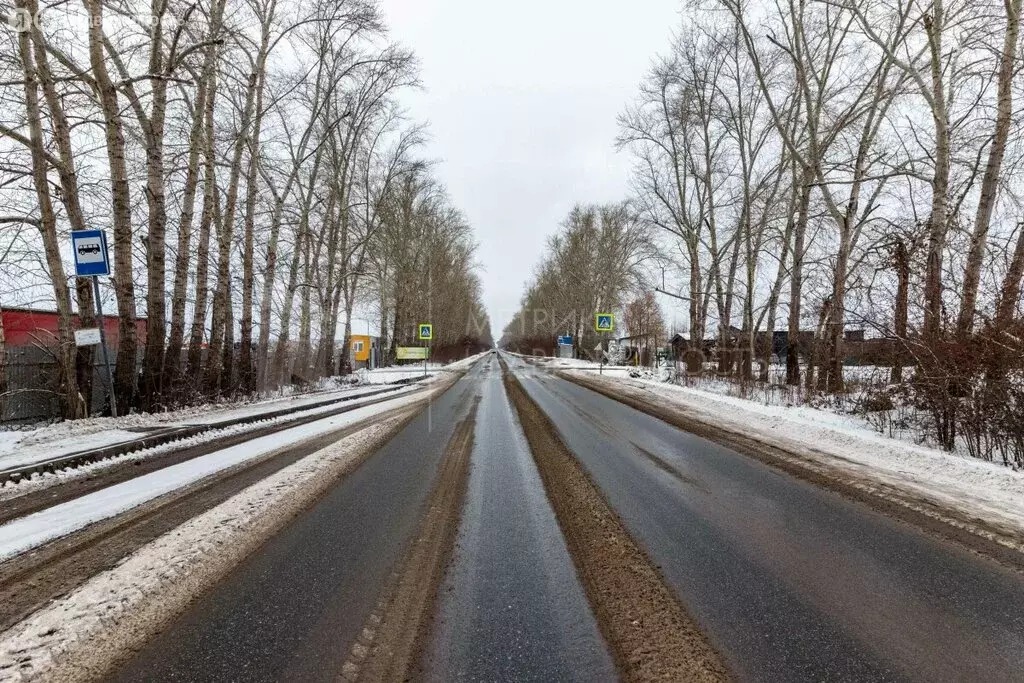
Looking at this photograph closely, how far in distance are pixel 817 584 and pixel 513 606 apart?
174 centimetres

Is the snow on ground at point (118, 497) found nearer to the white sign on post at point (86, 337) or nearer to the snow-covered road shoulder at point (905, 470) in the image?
the white sign on post at point (86, 337)

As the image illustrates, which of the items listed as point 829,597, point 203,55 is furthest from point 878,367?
point 203,55

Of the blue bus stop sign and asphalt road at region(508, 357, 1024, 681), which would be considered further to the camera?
the blue bus stop sign

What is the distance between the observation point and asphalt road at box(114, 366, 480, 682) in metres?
2.02

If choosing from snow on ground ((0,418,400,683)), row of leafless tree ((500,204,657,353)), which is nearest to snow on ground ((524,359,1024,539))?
snow on ground ((0,418,400,683))

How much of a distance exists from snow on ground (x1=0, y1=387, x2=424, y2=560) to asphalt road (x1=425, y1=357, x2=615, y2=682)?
2.76m

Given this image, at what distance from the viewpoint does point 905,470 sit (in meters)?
5.14

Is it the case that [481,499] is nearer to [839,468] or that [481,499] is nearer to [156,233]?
[839,468]

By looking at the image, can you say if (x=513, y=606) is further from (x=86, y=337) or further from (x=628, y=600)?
(x=86, y=337)

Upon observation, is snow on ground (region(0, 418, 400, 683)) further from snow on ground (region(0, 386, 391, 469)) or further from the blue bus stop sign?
the blue bus stop sign

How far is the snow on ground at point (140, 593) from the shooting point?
2072 millimetres

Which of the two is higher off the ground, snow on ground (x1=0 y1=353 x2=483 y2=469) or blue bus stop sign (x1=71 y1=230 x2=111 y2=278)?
blue bus stop sign (x1=71 y1=230 x2=111 y2=278)

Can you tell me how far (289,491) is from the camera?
436 cm

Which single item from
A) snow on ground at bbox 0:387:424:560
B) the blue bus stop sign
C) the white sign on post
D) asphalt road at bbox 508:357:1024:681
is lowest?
snow on ground at bbox 0:387:424:560
